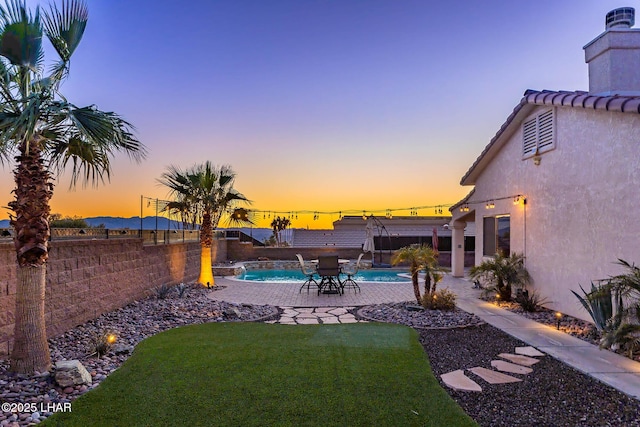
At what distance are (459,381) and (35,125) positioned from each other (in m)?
5.07

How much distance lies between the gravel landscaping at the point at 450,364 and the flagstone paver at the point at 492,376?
92 mm

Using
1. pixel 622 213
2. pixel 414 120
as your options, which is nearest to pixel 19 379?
pixel 622 213

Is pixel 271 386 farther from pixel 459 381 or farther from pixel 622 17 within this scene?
pixel 622 17

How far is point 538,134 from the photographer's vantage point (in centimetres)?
853

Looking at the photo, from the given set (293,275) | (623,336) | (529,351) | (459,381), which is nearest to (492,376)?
(459,381)

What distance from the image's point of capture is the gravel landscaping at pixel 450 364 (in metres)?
3.33

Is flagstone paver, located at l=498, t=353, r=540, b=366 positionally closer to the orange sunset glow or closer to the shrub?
the shrub

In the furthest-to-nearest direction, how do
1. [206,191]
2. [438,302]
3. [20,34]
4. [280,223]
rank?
1. [280,223]
2. [206,191]
3. [438,302]
4. [20,34]

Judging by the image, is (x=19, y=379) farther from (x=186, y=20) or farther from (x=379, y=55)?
(x=379, y=55)

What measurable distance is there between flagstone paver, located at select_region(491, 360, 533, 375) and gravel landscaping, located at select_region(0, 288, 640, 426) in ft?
0.27

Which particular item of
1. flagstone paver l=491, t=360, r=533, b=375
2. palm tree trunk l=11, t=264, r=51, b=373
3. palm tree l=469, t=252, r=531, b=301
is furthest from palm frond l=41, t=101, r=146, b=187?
palm tree l=469, t=252, r=531, b=301

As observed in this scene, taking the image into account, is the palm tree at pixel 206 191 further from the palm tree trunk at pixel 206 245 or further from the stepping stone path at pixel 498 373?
the stepping stone path at pixel 498 373

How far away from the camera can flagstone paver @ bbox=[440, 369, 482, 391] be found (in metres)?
3.89

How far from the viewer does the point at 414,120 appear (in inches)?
569
